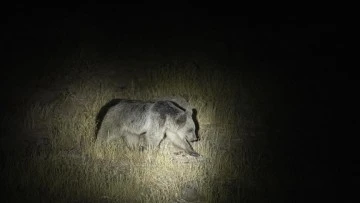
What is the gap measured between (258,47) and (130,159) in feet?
25.7

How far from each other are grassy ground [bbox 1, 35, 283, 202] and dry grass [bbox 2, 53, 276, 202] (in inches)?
0.6

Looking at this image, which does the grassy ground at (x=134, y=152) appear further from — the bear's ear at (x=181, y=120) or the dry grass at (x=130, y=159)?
the bear's ear at (x=181, y=120)

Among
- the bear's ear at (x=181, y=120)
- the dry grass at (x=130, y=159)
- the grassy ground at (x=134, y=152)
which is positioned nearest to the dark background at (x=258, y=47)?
the grassy ground at (x=134, y=152)

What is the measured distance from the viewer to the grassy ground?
6.45m

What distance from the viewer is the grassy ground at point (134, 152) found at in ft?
21.1

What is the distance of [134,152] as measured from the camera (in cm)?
738

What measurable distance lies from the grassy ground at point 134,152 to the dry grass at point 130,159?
0.6 inches

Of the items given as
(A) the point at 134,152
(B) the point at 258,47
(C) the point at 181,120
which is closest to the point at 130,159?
(A) the point at 134,152

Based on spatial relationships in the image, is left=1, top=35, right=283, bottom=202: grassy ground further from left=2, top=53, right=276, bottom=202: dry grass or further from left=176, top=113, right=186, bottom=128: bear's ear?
left=176, top=113, right=186, bottom=128: bear's ear

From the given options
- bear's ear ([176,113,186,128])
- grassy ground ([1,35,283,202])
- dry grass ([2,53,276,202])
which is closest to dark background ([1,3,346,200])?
grassy ground ([1,35,283,202])

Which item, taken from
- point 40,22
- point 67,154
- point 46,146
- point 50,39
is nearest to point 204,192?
point 67,154

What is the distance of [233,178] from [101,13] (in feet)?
35.4

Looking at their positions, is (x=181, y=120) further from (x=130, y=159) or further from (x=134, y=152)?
(x=130, y=159)

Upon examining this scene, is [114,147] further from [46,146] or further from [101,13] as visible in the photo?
[101,13]
